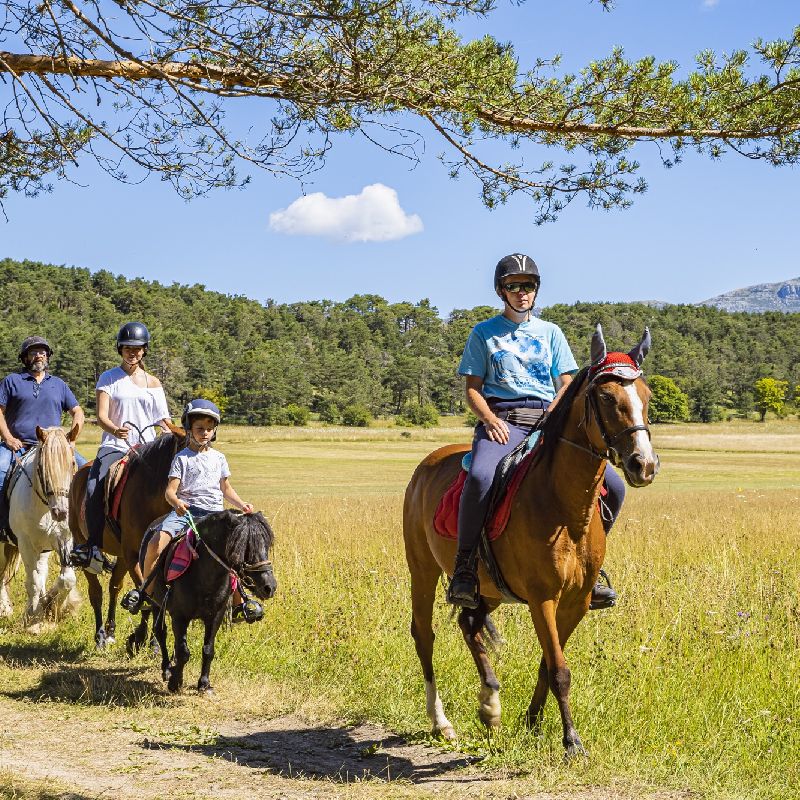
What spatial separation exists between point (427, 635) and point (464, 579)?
101 centimetres

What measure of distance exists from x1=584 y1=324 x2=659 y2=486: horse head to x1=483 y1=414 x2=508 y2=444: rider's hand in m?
0.75

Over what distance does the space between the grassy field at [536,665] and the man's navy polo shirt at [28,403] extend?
2241 millimetres

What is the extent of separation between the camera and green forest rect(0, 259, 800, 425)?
12650 centimetres

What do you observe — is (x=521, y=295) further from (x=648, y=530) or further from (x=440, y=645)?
(x=648, y=530)

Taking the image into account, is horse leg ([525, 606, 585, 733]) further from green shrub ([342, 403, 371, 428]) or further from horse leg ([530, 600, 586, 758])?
green shrub ([342, 403, 371, 428])

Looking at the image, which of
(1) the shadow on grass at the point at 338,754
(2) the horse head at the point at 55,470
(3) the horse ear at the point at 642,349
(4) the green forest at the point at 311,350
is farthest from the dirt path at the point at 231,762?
(4) the green forest at the point at 311,350

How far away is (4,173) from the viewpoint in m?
6.68

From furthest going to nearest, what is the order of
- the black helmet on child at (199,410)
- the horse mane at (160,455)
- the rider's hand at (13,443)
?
the rider's hand at (13,443) < the horse mane at (160,455) < the black helmet on child at (199,410)

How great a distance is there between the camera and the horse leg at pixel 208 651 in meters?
6.95

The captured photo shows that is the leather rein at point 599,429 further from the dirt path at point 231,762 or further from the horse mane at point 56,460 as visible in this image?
the horse mane at point 56,460

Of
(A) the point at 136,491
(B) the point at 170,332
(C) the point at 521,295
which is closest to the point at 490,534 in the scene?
(C) the point at 521,295

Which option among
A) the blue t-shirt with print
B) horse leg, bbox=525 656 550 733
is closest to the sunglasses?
the blue t-shirt with print

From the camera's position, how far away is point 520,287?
5.84 metres

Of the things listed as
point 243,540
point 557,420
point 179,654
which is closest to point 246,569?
point 243,540
